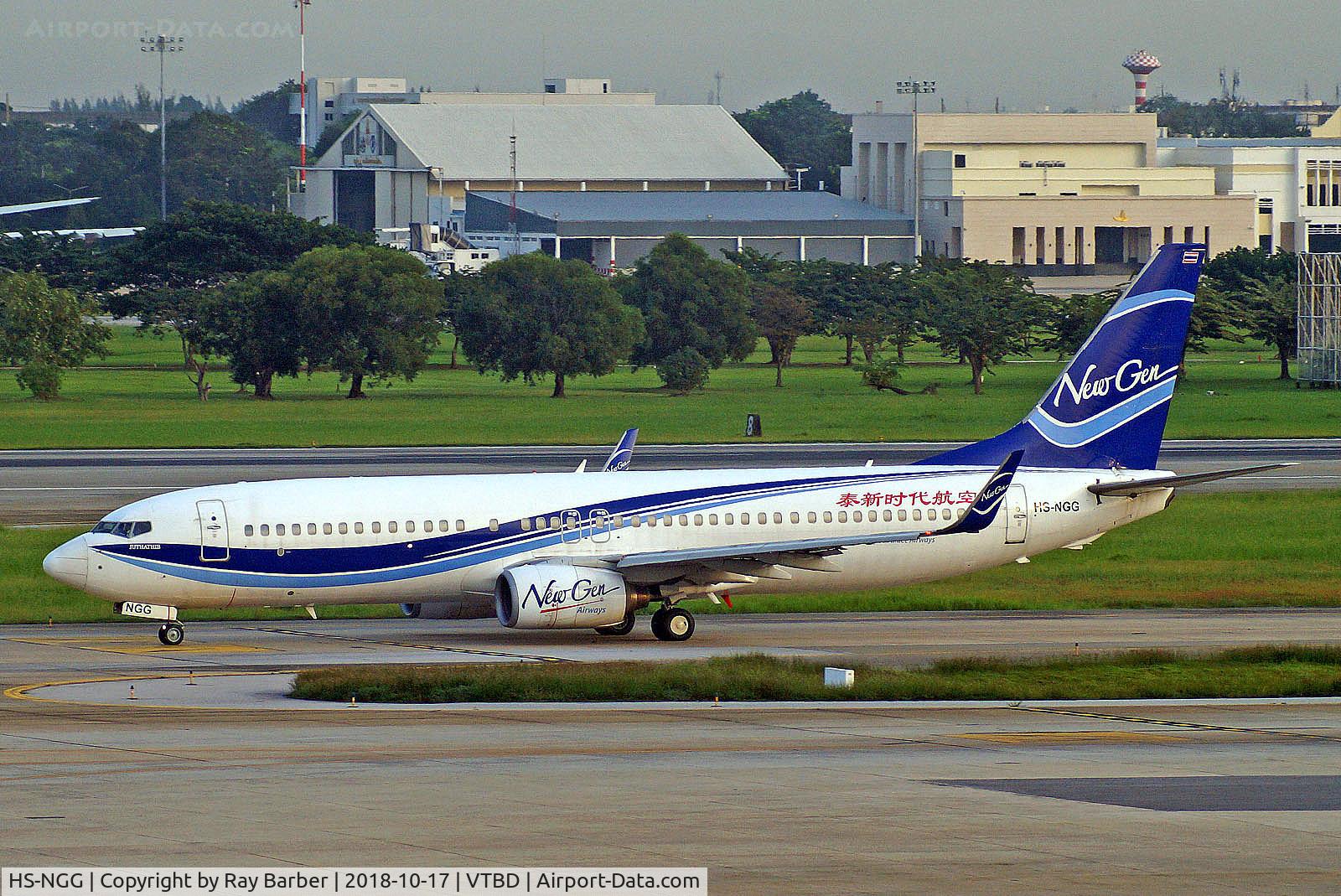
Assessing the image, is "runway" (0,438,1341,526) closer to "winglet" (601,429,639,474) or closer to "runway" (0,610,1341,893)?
"winglet" (601,429,639,474)

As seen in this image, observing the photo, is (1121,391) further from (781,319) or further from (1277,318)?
(781,319)

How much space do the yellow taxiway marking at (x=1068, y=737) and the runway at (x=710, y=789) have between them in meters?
0.10

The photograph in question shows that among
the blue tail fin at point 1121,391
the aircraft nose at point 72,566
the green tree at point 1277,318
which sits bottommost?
the aircraft nose at point 72,566

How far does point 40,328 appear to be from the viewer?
130 metres

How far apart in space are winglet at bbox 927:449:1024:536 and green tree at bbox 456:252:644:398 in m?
92.3

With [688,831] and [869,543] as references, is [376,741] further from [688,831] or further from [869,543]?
[869,543]

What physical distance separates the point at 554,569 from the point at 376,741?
12796 mm

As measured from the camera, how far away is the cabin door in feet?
137

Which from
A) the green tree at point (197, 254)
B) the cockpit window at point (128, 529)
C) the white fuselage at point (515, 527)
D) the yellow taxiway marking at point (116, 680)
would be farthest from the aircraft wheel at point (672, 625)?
the green tree at point (197, 254)

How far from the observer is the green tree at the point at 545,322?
135500 mm

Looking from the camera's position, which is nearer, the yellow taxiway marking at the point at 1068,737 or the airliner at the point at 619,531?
the yellow taxiway marking at the point at 1068,737

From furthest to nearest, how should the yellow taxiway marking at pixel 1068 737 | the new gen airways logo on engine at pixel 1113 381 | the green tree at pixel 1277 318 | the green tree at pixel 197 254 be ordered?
the green tree at pixel 197 254
the green tree at pixel 1277 318
the new gen airways logo on engine at pixel 1113 381
the yellow taxiway marking at pixel 1068 737

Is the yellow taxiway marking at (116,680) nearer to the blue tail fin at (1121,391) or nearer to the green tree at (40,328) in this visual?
the blue tail fin at (1121,391)

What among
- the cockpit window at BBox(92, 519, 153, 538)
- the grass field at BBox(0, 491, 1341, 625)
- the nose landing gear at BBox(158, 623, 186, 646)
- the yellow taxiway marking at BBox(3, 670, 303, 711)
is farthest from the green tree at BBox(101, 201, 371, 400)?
the yellow taxiway marking at BBox(3, 670, 303, 711)
